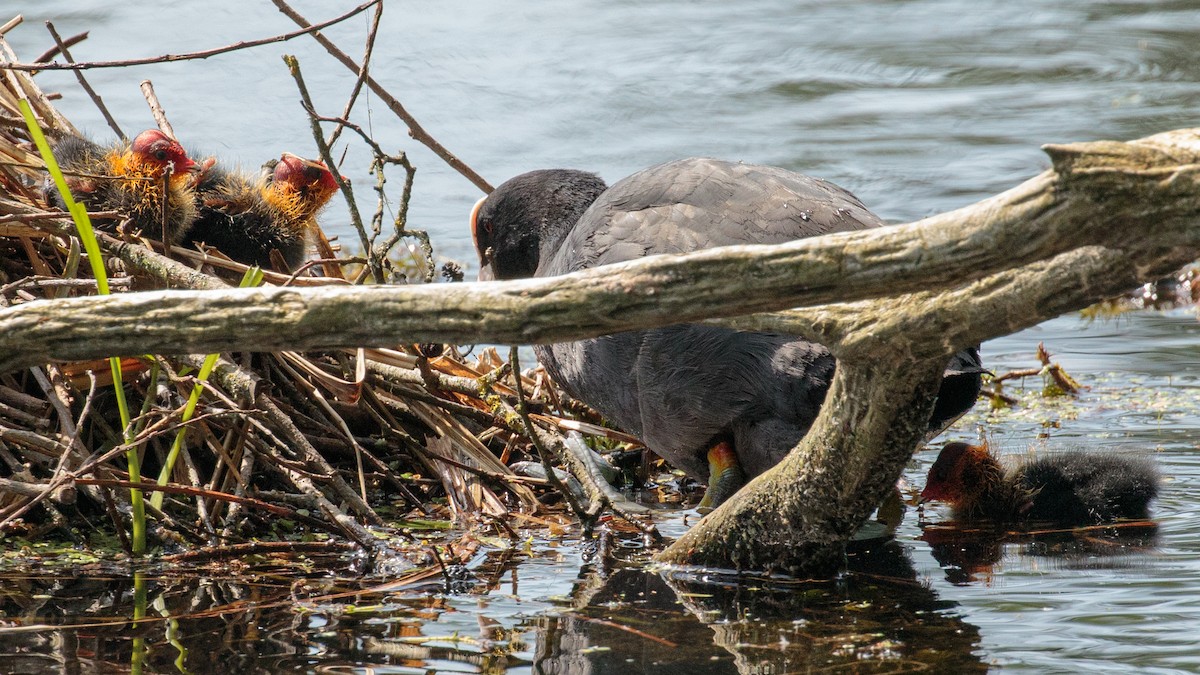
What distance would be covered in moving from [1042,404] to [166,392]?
10.4 feet

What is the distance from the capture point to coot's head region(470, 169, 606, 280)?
4703 mm

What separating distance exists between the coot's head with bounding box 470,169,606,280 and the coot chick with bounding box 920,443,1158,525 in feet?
5.02

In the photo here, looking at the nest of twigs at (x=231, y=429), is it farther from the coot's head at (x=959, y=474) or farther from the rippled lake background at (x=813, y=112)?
the coot's head at (x=959, y=474)

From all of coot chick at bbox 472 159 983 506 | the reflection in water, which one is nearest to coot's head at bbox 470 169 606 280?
coot chick at bbox 472 159 983 506

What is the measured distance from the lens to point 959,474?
3.78m

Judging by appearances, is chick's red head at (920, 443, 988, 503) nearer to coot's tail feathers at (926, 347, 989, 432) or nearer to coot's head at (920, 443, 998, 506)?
coot's head at (920, 443, 998, 506)

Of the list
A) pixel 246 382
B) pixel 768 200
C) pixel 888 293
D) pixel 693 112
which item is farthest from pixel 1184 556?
pixel 693 112

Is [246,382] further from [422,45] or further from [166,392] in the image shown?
[422,45]

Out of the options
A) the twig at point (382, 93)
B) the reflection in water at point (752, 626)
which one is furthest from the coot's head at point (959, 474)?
the twig at point (382, 93)

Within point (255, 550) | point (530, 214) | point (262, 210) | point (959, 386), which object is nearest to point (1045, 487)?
point (959, 386)

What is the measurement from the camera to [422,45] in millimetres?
9844

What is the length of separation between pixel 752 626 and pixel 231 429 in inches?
57.3

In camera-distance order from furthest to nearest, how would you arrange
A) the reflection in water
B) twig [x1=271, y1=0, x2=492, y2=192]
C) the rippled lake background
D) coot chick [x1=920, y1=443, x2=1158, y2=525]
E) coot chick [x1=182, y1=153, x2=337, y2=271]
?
1. twig [x1=271, y1=0, x2=492, y2=192]
2. coot chick [x1=182, y1=153, x2=337, y2=271]
3. coot chick [x1=920, y1=443, x2=1158, y2=525]
4. the rippled lake background
5. the reflection in water

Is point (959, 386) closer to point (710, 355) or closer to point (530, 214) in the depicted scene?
point (710, 355)
